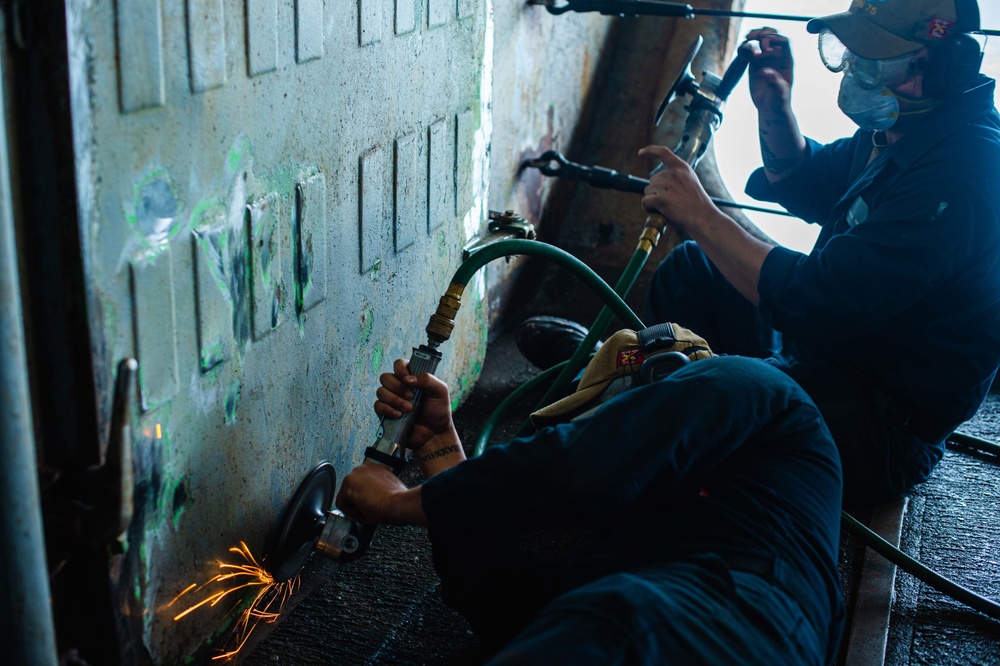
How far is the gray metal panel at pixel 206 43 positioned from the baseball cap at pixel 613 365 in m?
0.89

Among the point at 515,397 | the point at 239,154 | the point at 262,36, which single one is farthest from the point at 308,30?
the point at 515,397

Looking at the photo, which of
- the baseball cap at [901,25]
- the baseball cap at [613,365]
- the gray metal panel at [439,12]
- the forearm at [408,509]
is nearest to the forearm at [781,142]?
the baseball cap at [901,25]

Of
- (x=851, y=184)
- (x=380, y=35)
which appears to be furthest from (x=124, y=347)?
(x=851, y=184)

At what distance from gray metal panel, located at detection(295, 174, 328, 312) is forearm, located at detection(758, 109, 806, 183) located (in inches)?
57.8

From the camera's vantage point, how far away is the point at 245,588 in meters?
1.96

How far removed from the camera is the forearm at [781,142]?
2.77m

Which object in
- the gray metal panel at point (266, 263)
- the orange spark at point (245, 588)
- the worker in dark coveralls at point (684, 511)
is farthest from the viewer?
the orange spark at point (245, 588)

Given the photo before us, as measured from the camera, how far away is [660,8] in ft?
10.2

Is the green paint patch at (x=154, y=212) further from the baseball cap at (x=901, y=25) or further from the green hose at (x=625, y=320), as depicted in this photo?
the baseball cap at (x=901, y=25)

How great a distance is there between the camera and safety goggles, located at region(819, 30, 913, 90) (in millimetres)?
2256

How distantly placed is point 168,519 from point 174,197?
548 mm

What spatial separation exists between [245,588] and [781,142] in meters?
1.93

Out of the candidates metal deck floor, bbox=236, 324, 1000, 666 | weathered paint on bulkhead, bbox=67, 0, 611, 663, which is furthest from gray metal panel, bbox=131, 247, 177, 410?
metal deck floor, bbox=236, 324, 1000, 666

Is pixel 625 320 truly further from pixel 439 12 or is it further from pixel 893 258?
pixel 439 12
